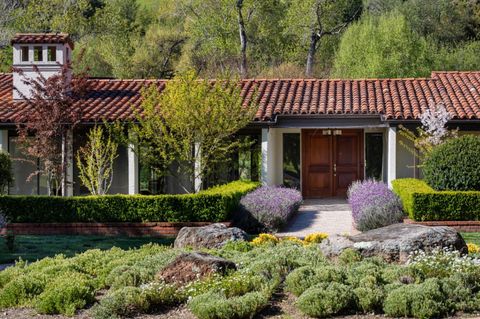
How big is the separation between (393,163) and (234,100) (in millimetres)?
5334

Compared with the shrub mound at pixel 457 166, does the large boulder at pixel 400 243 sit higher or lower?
lower

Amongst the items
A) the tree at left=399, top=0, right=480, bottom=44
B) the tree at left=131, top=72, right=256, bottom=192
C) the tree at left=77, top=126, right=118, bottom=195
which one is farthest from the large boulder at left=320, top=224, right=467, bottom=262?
the tree at left=399, top=0, right=480, bottom=44

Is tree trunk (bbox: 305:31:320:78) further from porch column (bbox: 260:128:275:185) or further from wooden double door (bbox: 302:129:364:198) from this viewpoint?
porch column (bbox: 260:128:275:185)

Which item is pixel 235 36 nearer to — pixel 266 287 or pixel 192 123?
pixel 192 123

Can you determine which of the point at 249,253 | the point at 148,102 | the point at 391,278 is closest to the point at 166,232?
the point at 148,102

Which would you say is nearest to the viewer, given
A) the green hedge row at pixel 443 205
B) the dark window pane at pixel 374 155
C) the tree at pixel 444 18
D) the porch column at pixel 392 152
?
the green hedge row at pixel 443 205

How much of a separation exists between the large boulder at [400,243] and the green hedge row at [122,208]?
675 centimetres

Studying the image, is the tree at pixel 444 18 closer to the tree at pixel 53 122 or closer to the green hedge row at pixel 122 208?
the tree at pixel 53 122

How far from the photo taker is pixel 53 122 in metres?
22.4

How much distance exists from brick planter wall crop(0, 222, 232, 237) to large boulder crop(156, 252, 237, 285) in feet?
25.8

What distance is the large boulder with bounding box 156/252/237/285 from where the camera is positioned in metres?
10.4

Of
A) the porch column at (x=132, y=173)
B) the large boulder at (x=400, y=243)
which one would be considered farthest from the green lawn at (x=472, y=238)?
the porch column at (x=132, y=173)

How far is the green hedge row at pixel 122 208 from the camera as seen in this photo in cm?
1859

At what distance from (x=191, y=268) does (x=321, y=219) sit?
10893 millimetres
